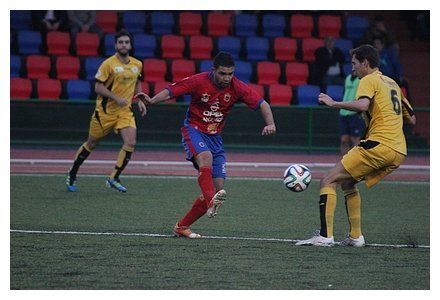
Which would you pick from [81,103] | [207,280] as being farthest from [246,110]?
[207,280]

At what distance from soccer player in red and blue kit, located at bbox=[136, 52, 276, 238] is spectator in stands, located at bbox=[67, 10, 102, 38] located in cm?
1233

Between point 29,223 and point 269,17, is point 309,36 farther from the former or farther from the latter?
point 29,223

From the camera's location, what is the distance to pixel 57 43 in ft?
72.2

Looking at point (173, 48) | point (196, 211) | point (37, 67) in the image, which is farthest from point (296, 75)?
point (196, 211)

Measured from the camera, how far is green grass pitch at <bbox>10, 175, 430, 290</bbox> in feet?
27.3

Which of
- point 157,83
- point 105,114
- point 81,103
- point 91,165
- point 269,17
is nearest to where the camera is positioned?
point 105,114

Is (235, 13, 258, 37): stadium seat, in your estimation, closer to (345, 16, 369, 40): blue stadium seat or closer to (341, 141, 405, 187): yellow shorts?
(345, 16, 369, 40): blue stadium seat

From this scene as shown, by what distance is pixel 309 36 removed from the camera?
23.2 m

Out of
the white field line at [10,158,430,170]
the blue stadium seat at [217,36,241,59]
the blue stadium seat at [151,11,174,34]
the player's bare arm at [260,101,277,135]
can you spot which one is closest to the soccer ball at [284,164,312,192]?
the player's bare arm at [260,101,277,135]

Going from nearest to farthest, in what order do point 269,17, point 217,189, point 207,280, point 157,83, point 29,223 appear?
point 207,280 → point 217,189 → point 29,223 → point 157,83 → point 269,17

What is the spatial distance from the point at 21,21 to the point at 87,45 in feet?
5.84

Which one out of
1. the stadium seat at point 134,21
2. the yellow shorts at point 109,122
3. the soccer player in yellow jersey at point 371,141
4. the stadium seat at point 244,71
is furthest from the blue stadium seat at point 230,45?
the soccer player in yellow jersey at point 371,141

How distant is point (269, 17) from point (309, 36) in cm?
99

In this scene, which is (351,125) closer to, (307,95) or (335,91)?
(335,91)
